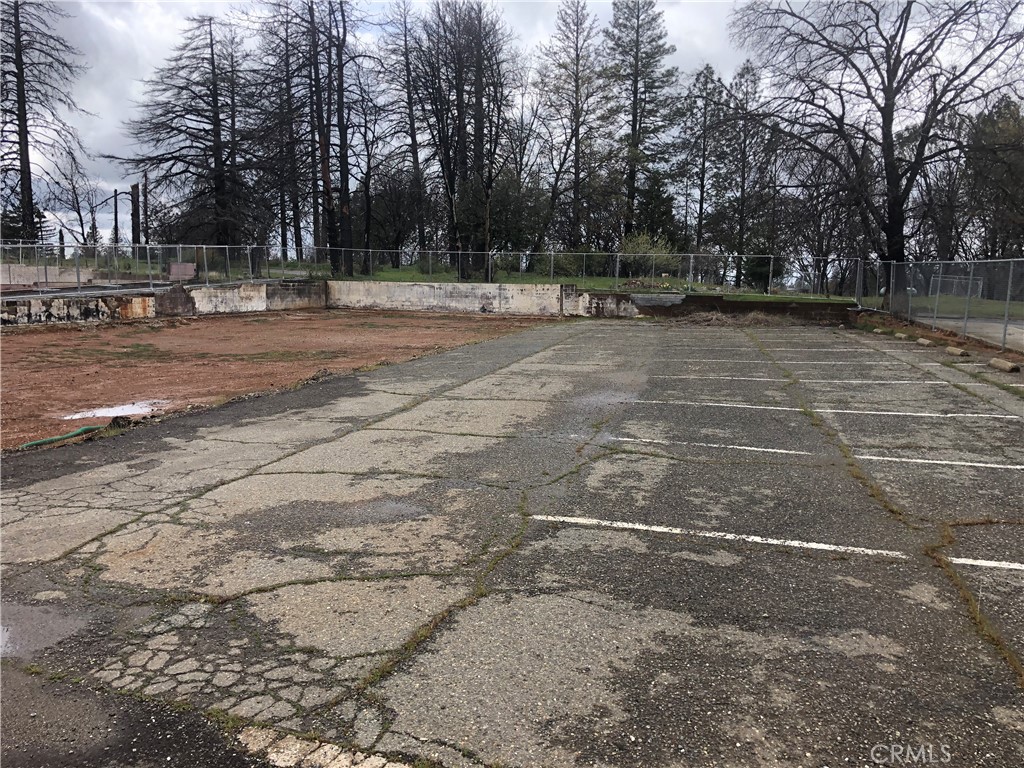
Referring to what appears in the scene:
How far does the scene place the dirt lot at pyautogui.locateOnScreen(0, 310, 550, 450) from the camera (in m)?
10.2

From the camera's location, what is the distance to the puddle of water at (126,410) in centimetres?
911

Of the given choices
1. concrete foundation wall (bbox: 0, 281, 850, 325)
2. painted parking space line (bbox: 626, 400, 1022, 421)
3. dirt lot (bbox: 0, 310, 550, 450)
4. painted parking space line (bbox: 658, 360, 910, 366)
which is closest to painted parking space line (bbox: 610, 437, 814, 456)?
painted parking space line (bbox: 626, 400, 1022, 421)

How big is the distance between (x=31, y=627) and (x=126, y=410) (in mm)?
6777

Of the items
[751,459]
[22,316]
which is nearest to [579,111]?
[22,316]

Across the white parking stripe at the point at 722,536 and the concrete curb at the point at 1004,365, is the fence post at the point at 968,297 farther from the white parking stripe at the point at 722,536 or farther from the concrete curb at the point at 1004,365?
the white parking stripe at the point at 722,536

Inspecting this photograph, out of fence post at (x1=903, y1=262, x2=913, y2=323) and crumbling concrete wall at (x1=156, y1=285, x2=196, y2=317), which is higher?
fence post at (x1=903, y1=262, x2=913, y2=323)

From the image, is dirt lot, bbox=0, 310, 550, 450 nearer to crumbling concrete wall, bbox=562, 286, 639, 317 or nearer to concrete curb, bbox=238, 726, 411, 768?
crumbling concrete wall, bbox=562, 286, 639, 317

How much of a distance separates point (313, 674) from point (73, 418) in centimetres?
776

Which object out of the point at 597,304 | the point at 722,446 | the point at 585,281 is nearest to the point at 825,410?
the point at 722,446

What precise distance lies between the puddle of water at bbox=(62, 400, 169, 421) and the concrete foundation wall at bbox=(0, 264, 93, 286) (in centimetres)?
1908

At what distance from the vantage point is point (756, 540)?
4.55m

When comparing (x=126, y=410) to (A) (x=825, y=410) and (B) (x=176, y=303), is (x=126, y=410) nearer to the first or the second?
(A) (x=825, y=410)

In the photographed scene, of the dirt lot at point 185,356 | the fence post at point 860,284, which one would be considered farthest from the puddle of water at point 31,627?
the fence post at point 860,284

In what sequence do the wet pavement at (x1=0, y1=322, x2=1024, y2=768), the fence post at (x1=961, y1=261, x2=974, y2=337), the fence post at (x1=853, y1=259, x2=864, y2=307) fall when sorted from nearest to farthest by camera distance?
the wet pavement at (x1=0, y1=322, x2=1024, y2=768), the fence post at (x1=961, y1=261, x2=974, y2=337), the fence post at (x1=853, y1=259, x2=864, y2=307)
